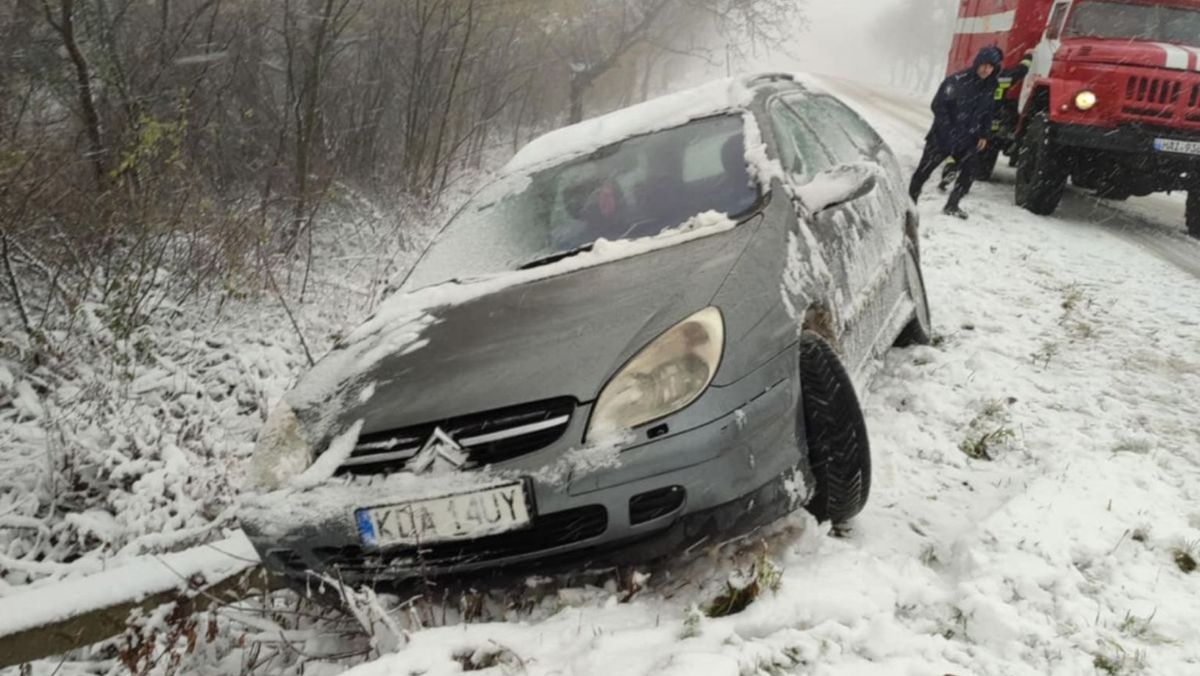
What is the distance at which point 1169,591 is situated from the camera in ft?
6.75

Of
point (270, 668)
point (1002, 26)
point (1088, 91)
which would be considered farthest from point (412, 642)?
point (1002, 26)

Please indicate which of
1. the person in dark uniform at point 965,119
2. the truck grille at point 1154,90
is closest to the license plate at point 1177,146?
the truck grille at point 1154,90

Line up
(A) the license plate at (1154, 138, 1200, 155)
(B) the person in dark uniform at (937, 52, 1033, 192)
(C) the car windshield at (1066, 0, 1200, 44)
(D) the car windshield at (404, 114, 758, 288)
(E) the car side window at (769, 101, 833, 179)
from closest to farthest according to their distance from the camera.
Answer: (D) the car windshield at (404, 114, 758, 288)
(E) the car side window at (769, 101, 833, 179)
(A) the license plate at (1154, 138, 1200, 155)
(C) the car windshield at (1066, 0, 1200, 44)
(B) the person in dark uniform at (937, 52, 1033, 192)

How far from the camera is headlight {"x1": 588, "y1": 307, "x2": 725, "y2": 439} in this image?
1.89 m

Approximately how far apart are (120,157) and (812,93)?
17.0 ft

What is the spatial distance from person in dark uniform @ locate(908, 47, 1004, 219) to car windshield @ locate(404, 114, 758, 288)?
5382 millimetres

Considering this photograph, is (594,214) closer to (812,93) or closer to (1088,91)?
(812,93)

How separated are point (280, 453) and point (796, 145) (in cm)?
236

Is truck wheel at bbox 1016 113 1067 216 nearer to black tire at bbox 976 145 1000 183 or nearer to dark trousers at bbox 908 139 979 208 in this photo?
dark trousers at bbox 908 139 979 208

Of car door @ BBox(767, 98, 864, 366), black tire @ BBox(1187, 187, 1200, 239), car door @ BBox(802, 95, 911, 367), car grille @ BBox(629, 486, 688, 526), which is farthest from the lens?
black tire @ BBox(1187, 187, 1200, 239)

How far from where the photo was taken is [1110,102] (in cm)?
685

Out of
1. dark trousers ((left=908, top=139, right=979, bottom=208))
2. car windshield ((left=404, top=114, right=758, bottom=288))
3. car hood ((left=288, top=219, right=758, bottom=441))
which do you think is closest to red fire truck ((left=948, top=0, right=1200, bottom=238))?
dark trousers ((left=908, top=139, right=979, bottom=208))

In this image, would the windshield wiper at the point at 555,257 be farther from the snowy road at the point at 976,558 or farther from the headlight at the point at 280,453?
the snowy road at the point at 976,558

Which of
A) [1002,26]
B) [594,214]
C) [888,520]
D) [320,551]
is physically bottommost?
[888,520]
